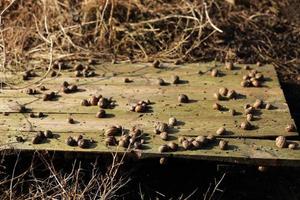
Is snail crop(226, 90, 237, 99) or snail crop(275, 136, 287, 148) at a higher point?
snail crop(226, 90, 237, 99)

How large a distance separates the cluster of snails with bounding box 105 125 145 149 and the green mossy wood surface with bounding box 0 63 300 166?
0.14ft

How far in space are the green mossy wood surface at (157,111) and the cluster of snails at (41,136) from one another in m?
0.03

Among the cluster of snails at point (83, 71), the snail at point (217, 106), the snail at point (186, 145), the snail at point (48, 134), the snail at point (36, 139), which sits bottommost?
the snail at point (36, 139)

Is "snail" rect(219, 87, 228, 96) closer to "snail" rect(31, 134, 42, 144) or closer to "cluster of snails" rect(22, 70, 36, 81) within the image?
"snail" rect(31, 134, 42, 144)

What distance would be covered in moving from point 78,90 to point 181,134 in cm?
96

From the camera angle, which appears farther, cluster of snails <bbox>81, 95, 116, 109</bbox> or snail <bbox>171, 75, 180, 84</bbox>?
snail <bbox>171, 75, 180, 84</bbox>

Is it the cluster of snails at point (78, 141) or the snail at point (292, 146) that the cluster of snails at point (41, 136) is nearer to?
the cluster of snails at point (78, 141)

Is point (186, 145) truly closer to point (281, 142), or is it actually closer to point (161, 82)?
point (281, 142)

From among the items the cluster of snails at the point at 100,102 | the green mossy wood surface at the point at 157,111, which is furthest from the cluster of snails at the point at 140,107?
the cluster of snails at the point at 100,102

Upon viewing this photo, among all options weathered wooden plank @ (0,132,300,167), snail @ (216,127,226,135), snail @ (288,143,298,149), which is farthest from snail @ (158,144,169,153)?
snail @ (288,143,298,149)

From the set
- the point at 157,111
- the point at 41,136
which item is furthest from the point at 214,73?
the point at 41,136

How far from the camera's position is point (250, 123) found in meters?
3.63

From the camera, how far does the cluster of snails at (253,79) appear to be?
13.6 feet

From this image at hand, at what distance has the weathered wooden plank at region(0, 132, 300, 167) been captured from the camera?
3291 millimetres
